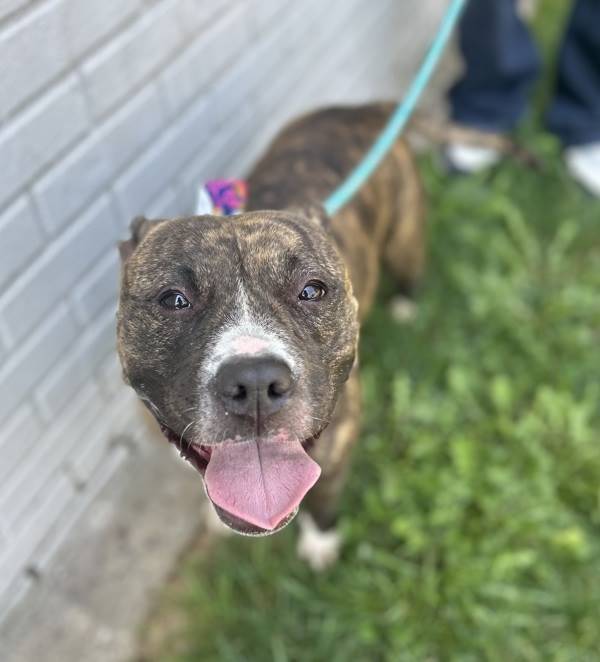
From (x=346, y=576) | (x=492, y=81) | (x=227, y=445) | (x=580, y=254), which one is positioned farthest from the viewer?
(x=492, y=81)

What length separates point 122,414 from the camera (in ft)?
10.6

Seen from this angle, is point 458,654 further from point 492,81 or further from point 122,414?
point 492,81

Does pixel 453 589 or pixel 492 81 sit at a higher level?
pixel 492 81

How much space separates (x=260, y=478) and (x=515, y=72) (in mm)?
3679

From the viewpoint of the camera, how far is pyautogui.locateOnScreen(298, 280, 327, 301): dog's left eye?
6.57 feet

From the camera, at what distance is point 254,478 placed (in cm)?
187

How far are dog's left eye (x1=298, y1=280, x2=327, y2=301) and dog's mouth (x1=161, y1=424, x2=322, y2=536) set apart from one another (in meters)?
0.38

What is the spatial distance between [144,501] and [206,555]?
0.38 metres

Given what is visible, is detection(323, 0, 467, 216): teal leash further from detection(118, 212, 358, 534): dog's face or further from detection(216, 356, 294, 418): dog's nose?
detection(216, 356, 294, 418): dog's nose

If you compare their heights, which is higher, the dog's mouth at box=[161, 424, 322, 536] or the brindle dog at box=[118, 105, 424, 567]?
the brindle dog at box=[118, 105, 424, 567]

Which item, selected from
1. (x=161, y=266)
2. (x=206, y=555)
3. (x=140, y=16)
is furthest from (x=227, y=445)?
(x=140, y=16)

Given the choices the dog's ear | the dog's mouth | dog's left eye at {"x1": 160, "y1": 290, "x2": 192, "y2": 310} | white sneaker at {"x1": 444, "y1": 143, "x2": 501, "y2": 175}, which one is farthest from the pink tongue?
white sneaker at {"x1": 444, "y1": 143, "x2": 501, "y2": 175}

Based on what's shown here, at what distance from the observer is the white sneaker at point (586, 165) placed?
463cm

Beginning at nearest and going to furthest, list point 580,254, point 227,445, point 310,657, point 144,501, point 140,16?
point 227,445 < point 140,16 < point 310,657 < point 144,501 < point 580,254
